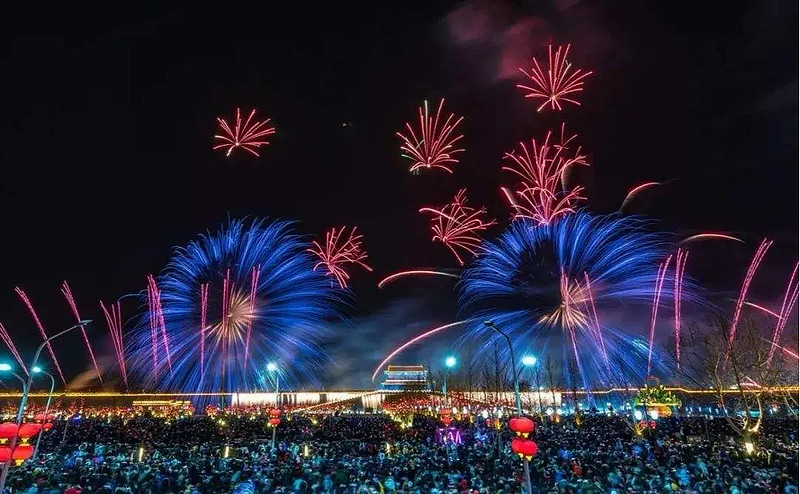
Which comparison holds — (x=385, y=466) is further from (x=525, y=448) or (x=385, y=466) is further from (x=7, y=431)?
(x=7, y=431)

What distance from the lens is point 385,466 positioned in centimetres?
2292

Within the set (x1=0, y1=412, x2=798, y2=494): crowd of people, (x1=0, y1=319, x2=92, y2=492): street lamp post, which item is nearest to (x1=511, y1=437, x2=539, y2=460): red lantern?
(x1=0, y1=412, x2=798, y2=494): crowd of people

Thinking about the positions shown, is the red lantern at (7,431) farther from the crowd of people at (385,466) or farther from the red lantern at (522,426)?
the red lantern at (522,426)

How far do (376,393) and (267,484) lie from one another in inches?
4194

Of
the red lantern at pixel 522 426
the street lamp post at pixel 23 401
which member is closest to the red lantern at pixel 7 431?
the street lamp post at pixel 23 401

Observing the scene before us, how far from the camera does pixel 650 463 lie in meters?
25.2

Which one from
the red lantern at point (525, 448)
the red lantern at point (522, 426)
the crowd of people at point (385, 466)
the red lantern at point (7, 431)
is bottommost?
the crowd of people at point (385, 466)

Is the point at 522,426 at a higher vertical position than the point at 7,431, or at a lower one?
lower

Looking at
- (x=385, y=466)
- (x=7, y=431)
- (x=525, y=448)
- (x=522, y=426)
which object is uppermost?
(x=7, y=431)

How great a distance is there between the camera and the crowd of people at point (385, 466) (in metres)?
19.1

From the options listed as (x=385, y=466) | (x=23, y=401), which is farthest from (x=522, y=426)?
(x=23, y=401)

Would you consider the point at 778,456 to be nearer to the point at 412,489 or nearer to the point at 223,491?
the point at 412,489

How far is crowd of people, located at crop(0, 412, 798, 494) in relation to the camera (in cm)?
1909

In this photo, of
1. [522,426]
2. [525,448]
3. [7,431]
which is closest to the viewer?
[525,448]
